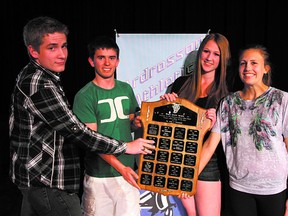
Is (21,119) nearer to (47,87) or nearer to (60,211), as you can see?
(47,87)

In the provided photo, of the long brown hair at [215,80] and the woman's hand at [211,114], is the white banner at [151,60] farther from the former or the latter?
the woman's hand at [211,114]

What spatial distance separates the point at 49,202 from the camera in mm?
1360

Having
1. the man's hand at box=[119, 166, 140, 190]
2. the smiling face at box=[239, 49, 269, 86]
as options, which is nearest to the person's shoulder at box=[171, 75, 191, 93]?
the smiling face at box=[239, 49, 269, 86]

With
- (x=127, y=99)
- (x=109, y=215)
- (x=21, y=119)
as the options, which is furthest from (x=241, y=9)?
(x=21, y=119)

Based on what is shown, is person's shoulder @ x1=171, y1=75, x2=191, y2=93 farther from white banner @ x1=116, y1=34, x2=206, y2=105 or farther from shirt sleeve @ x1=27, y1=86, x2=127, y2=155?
shirt sleeve @ x1=27, y1=86, x2=127, y2=155

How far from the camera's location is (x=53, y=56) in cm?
137

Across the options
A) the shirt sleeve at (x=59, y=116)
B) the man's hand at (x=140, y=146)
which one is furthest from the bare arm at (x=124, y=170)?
the shirt sleeve at (x=59, y=116)

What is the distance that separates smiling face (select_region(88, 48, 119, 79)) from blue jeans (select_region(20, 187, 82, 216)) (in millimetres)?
654

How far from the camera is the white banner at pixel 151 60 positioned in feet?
7.39

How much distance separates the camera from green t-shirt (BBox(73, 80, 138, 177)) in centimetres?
175

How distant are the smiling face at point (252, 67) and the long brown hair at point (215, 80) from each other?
23 centimetres

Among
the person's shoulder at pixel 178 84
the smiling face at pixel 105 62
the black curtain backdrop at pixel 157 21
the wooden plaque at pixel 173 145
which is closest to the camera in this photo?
the wooden plaque at pixel 173 145

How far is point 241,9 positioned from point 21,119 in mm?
1987

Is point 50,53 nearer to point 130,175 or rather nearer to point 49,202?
point 49,202
